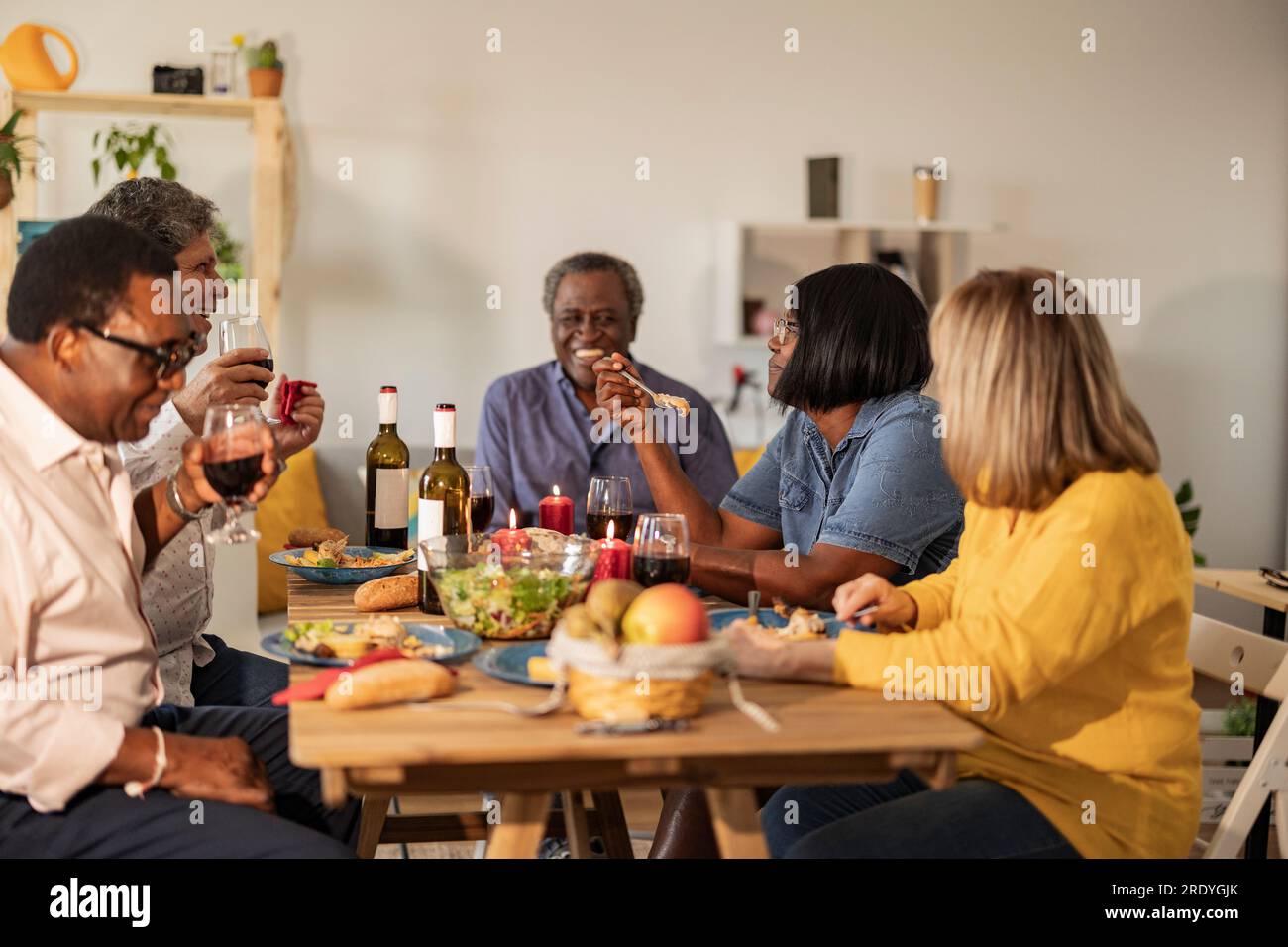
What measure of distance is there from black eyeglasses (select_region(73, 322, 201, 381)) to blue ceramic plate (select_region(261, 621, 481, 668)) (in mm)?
362

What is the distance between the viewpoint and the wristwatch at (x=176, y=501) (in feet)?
5.92

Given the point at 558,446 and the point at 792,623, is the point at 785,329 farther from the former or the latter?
the point at 558,446

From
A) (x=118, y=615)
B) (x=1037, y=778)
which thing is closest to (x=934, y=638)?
(x=1037, y=778)

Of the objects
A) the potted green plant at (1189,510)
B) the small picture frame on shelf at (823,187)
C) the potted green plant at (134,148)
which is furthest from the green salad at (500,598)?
the potted green plant at (1189,510)

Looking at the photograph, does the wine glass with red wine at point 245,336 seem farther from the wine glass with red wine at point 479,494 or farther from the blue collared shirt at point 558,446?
the blue collared shirt at point 558,446

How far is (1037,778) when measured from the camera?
164 cm

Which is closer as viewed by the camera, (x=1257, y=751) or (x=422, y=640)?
(x=422, y=640)

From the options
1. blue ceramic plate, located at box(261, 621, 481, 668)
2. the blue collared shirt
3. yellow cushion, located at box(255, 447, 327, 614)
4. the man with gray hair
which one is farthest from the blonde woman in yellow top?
yellow cushion, located at box(255, 447, 327, 614)

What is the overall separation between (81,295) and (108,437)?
19cm

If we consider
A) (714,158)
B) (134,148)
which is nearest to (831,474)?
(714,158)

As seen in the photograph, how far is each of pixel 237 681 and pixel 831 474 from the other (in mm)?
1189

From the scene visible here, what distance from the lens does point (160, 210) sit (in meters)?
2.31

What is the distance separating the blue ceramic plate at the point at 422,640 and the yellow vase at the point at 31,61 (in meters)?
3.16
